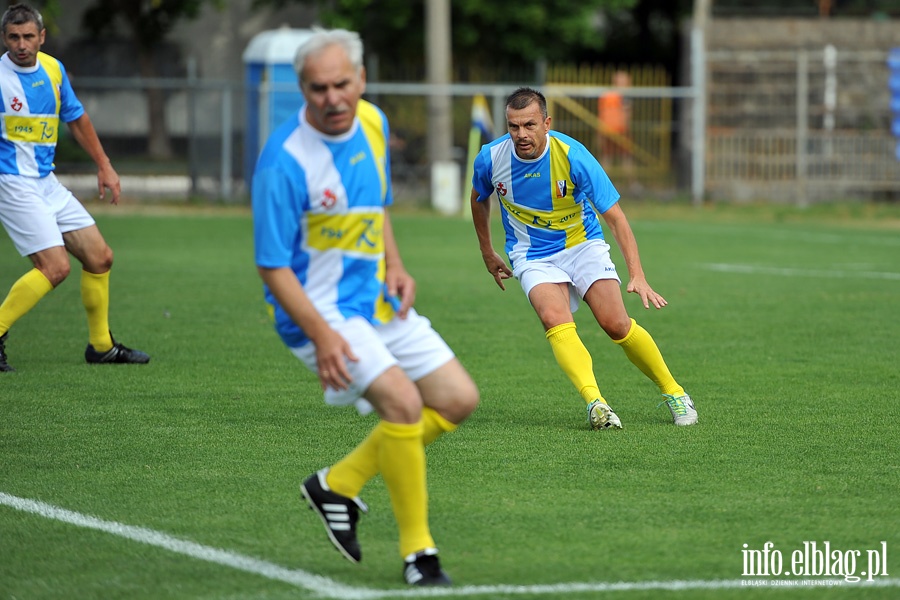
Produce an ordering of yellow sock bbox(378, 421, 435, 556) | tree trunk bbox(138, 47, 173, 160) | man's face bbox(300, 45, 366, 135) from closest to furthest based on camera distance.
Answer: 1. man's face bbox(300, 45, 366, 135)
2. yellow sock bbox(378, 421, 435, 556)
3. tree trunk bbox(138, 47, 173, 160)

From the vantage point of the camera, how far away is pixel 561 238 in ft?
24.4

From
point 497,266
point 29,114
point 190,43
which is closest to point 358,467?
point 497,266

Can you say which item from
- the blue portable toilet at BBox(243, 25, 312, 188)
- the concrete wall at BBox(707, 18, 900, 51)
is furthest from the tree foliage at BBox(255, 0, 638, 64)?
the blue portable toilet at BBox(243, 25, 312, 188)

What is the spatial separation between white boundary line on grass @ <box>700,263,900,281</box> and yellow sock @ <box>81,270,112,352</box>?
8198mm

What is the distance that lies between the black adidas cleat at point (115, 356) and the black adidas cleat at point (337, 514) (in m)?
4.76

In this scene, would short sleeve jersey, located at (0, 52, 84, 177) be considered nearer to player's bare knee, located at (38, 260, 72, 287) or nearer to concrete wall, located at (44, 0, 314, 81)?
player's bare knee, located at (38, 260, 72, 287)

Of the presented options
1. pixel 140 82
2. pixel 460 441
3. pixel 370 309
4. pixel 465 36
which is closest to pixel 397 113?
pixel 140 82

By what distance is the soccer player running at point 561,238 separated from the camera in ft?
23.1

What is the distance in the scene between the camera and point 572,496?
18.3 feet

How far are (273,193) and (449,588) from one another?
4.55 ft

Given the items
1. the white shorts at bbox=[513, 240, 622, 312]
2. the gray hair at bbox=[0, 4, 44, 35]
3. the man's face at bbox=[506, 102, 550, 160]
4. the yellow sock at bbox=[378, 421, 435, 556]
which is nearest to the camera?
the yellow sock at bbox=[378, 421, 435, 556]

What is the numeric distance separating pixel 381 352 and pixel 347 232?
44 centimetres

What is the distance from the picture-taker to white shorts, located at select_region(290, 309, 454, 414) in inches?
171

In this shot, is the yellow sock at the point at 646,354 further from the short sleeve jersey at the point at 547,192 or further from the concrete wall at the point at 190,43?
the concrete wall at the point at 190,43
